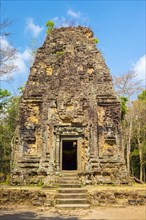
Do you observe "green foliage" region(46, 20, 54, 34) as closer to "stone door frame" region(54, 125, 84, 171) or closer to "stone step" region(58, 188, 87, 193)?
"stone door frame" region(54, 125, 84, 171)

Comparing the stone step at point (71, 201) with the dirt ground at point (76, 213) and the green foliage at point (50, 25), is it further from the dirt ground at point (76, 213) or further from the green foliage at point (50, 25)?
the green foliage at point (50, 25)

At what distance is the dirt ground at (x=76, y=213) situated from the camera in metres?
7.22

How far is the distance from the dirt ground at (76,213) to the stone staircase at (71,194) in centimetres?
47

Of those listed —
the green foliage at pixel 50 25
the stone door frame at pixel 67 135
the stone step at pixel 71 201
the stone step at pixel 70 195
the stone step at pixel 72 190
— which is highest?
the green foliage at pixel 50 25

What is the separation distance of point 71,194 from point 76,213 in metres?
1.55

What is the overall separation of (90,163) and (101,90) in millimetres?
3979

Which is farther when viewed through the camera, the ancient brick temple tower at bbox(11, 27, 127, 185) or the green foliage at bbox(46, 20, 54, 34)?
the green foliage at bbox(46, 20, 54, 34)

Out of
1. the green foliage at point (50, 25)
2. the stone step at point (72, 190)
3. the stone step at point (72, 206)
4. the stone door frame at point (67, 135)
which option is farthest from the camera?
the green foliage at point (50, 25)

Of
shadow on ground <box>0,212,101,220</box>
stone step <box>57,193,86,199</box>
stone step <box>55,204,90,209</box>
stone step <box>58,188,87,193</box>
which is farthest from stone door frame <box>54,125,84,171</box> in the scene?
shadow on ground <box>0,212,101,220</box>

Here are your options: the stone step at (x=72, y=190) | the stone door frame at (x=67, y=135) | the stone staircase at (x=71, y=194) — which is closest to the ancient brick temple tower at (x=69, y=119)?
the stone door frame at (x=67, y=135)

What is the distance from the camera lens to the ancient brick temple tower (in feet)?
39.1

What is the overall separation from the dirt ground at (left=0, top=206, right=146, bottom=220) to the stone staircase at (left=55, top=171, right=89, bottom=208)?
1.54 ft

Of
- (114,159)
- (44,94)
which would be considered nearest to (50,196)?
(114,159)

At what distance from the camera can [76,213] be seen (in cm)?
788
